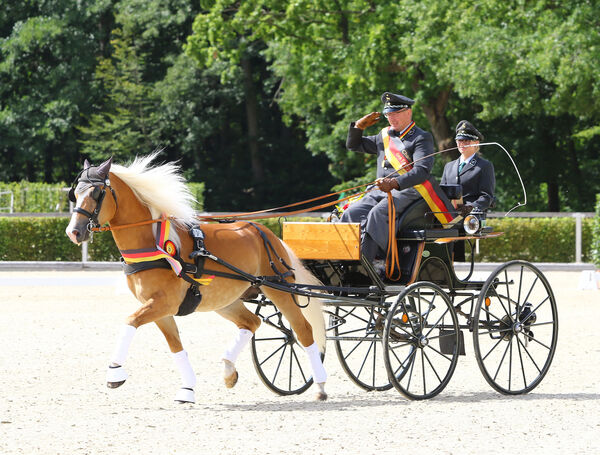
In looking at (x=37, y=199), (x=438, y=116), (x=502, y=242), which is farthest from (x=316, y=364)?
(x=37, y=199)

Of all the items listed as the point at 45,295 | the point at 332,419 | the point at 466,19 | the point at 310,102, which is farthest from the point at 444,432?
the point at 310,102

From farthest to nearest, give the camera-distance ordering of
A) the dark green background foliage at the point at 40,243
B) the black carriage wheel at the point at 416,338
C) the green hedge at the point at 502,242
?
the green hedge at the point at 502,242 < the dark green background foliage at the point at 40,243 < the black carriage wheel at the point at 416,338

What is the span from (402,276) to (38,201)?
27261 millimetres

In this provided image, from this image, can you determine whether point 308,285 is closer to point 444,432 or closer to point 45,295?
point 444,432

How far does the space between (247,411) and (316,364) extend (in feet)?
3.05

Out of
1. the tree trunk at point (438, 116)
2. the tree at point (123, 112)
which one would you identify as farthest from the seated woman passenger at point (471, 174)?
the tree at point (123, 112)

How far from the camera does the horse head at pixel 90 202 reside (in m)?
7.03

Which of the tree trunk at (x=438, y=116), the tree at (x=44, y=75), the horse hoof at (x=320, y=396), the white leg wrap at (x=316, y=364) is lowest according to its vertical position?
the horse hoof at (x=320, y=396)

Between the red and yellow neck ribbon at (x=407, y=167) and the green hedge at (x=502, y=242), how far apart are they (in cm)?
1691

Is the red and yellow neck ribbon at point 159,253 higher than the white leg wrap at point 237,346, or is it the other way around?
the red and yellow neck ribbon at point 159,253

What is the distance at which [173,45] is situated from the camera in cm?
4794

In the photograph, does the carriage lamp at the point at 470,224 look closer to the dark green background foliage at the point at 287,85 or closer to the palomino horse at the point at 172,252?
the palomino horse at the point at 172,252

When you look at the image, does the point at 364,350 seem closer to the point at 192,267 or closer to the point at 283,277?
the point at 283,277

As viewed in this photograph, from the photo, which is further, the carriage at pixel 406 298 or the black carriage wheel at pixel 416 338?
the carriage at pixel 406 298
